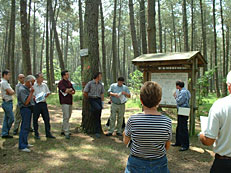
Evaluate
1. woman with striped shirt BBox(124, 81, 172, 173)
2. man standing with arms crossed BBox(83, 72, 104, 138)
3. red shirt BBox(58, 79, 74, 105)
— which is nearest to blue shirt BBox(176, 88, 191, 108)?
man standing with arms crossed BBox(83, 72, 104, 138)

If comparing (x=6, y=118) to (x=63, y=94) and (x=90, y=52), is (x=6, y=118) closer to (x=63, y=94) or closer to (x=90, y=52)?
(x=63, y=94)

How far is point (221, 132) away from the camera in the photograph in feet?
6.76

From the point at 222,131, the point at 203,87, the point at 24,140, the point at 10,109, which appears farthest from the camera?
the point at 203,87

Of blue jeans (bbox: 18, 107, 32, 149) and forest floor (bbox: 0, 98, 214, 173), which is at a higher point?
blue jeans (bbox: 18, 107, 32, 149)

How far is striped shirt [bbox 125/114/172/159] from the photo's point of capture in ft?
6.66

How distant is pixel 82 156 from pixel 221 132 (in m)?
3.39

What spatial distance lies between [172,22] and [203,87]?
2466 cm

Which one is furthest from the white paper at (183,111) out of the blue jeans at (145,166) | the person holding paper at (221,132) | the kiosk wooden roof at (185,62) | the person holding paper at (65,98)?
the blue jeans at (145,166)

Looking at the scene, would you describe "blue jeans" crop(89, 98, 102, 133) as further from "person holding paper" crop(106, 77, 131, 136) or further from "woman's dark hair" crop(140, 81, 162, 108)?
"woman's dark hair" crop(140, 81, 162, 108)

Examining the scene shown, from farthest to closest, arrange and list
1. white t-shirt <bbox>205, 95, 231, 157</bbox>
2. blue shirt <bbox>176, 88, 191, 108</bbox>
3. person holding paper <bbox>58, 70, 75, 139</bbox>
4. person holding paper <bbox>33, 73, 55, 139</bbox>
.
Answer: person holding paper <bbox>58, 70, 75, 139</bbox>
person holding paper <bbox>33, 73, 55, 139</bbox>
blue shirt <bbox>176, 88, 191, 108</bbox>
white t-shirt <bbox>205, 95, 231, 157</bbox>

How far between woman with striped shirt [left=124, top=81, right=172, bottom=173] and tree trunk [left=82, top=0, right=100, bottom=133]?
444 cm

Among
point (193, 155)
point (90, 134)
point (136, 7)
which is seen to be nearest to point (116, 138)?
point (90, 134)

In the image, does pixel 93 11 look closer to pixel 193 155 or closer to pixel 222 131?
pixel 193 155

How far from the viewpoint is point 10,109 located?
582 centimetres
